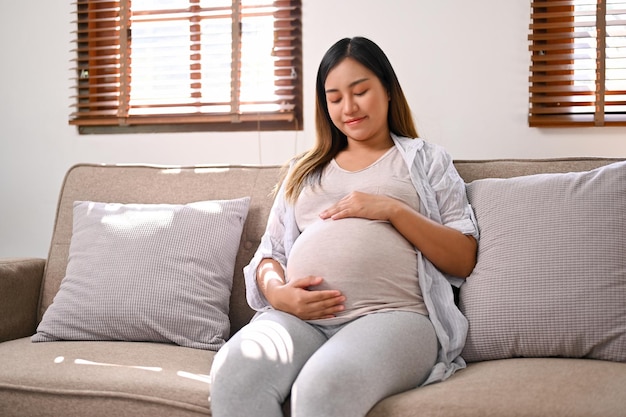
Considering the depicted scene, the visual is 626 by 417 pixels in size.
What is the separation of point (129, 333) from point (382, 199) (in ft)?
2.54

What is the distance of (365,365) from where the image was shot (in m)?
1.55

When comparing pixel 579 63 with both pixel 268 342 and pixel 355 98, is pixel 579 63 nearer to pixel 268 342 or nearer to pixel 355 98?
pixel 355 98

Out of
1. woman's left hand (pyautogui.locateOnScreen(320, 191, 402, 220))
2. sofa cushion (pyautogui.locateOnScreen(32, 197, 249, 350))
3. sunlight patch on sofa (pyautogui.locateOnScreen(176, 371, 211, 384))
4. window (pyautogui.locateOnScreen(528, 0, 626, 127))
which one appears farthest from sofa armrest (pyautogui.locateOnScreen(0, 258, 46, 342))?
window (pyautogui.locateOnScreen(528, 0, 626, 127))

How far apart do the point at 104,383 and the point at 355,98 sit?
93cm

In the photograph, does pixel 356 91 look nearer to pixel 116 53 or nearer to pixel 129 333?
pixel 129 333

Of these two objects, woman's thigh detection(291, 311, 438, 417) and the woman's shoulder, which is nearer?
woman's thigh detection(291, 311, 438, 417)

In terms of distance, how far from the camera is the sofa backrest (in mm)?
2279


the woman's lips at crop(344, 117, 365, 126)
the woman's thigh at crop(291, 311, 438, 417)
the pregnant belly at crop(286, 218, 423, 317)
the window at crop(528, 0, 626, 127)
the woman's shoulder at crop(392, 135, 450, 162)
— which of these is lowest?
the woman's thigh at crop(291, 311, 438, 417)

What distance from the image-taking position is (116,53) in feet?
10.2

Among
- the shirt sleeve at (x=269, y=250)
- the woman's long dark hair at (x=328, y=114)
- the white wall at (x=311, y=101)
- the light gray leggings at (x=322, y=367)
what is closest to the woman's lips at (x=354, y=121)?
the woman's long dark hair at (x=328, y=114)

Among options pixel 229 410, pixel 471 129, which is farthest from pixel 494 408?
pixel 471 129

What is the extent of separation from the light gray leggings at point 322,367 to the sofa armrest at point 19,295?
0.85m

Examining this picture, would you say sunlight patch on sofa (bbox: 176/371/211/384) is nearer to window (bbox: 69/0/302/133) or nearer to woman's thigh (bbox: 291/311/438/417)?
woman's thigh (bbox: 291/311/438/417)

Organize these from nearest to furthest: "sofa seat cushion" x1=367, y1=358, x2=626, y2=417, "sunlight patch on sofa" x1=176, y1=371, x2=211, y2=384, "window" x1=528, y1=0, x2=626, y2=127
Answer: "sofa seat cushion" x1=367, y1=358, x2=626, y2=417, "sunlight patch on sofa" x1=176, y1=371, x2=211, y2=384, "window" x1=528, y1=0, x2=626, y2=127
